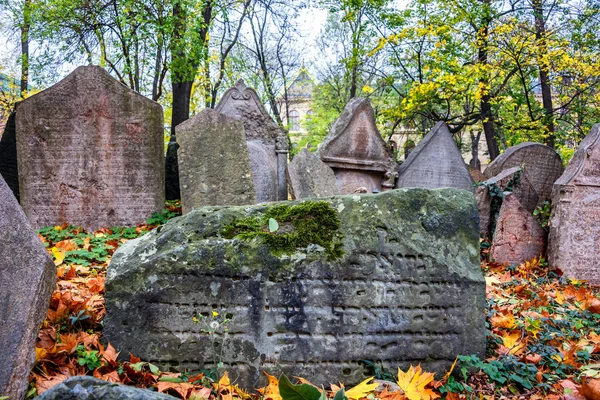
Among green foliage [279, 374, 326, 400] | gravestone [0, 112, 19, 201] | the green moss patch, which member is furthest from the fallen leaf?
gravestone [0, 112, 19, 201]

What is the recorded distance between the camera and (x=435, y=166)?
28.5 ft

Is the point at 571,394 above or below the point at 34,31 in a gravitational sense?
below

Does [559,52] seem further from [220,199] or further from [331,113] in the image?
[331,113]

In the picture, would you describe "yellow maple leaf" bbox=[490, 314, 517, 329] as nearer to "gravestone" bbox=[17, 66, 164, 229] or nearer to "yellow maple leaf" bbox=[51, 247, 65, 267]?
"yellow maple leaf" bbox=[51, 247, 65, 267]

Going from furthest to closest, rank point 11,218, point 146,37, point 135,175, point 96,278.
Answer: point 146,37 → point 135,175 → point 96,278 → point 11,218

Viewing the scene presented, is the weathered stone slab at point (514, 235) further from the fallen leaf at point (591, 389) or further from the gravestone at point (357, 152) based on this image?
the fallen leaf at point (591, 389)

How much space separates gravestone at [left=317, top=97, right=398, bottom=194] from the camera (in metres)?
8.29

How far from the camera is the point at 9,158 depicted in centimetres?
650

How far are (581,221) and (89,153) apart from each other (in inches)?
245

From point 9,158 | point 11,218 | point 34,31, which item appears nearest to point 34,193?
point 9,158

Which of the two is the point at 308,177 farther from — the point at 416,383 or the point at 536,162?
the point at 536,162

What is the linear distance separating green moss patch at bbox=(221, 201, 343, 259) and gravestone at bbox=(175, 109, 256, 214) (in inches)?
112

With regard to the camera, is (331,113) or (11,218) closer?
(11,218)

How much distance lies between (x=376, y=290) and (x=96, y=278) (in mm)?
2351
